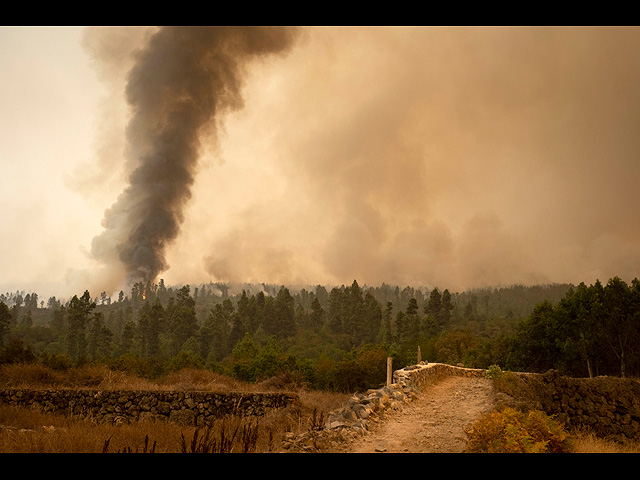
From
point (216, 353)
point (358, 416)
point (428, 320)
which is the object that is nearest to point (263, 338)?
point (216, 353)

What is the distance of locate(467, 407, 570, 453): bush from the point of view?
342 inches

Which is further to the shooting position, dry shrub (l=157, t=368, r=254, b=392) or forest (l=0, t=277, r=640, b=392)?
forest (l=0, t=277, r=640, b=392)

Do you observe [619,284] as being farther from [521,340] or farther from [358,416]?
[358,416]

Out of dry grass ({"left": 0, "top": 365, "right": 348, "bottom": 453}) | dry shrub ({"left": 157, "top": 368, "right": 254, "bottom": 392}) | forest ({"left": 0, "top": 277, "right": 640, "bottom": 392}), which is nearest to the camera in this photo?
dry grass ({"left": 0, "top": 365, "right": 348, "bottom": 453})

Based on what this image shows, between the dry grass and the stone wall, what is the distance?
1.06 meters

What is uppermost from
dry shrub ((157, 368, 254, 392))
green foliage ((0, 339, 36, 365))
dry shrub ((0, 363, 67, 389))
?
green foliage ((0, 339, 36, 365))

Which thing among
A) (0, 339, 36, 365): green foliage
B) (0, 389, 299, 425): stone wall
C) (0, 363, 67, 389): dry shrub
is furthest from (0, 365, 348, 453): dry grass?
(0, 339, 36, 365): green foliage

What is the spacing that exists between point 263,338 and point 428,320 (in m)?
37.1

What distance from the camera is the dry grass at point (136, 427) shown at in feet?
30.5

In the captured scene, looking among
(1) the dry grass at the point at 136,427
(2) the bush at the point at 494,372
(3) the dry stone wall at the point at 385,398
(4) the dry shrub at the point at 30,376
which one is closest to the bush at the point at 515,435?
(3) the dry stone wall at the point at 385,398

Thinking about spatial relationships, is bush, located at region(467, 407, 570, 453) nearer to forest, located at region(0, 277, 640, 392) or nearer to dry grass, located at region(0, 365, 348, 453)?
dry grass, located at region(0, 365, 348, 453)

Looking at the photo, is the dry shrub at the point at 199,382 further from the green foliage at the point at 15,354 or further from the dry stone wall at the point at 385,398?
the green foliage at the point at 15,354

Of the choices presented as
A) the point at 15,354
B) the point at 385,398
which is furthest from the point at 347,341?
the point at 385,398
